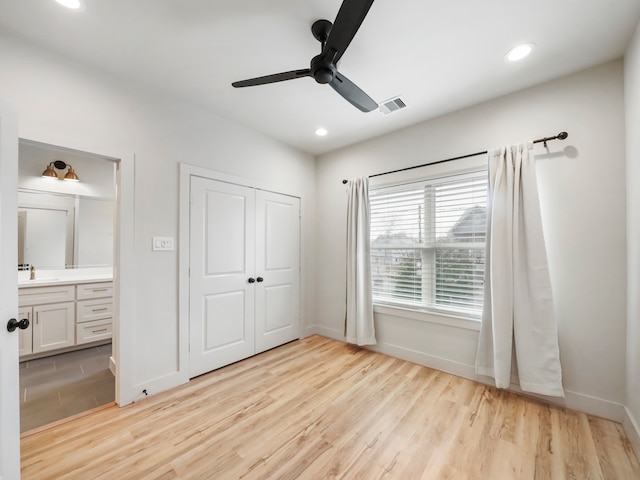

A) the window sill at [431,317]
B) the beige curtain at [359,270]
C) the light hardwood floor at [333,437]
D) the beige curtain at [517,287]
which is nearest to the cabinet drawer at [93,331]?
the light hardwood floor at [333,437]

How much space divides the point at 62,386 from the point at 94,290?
1322 millimetres

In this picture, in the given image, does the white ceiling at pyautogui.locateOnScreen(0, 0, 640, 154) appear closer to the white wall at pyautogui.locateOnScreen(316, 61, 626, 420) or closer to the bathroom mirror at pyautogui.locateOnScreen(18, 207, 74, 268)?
the white wall at pyautogui.locateOnScreen(316, 61, 626, 420)

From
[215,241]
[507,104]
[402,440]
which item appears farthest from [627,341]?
[215,241]

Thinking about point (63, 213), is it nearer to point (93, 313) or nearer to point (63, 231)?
point (63, 231)

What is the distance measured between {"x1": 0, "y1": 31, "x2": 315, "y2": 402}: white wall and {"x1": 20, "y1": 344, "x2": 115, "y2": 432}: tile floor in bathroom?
1.64ft

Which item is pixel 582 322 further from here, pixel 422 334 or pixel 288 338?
pixel 288 338

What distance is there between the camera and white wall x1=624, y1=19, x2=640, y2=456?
5.37 feet

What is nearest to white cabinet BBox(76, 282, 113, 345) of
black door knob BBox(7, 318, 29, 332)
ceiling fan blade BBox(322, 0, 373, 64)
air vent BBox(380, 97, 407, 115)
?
black door knob BBox(7, 318, 29, 332)

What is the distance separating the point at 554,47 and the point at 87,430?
165 inches

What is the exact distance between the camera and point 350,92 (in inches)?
70.4

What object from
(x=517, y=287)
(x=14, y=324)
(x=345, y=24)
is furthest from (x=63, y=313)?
(x=517, y=287)

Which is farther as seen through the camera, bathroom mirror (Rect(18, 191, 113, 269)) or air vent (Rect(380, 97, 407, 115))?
bathroom mirror (Rect(18, 191, 113, 269))

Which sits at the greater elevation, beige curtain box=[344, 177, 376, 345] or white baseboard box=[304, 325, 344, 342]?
beige curtain box=[344, 177, 376, 345]

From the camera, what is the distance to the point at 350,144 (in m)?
3.50
